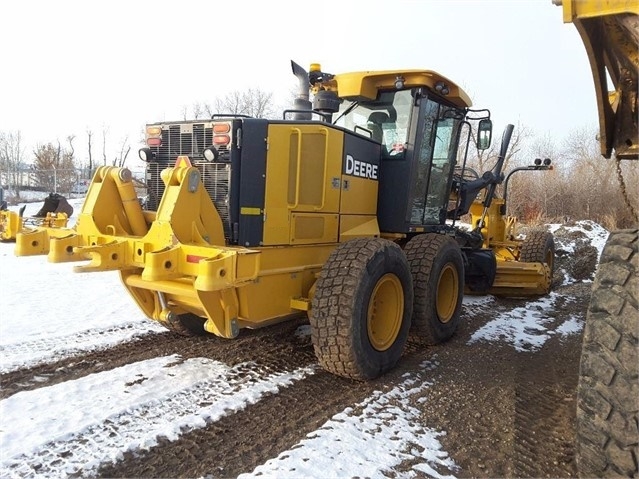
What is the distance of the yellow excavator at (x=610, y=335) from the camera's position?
218 centimetres

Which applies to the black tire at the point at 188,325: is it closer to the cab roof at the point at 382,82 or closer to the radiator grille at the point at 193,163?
the radiator grille at the point at 193,163

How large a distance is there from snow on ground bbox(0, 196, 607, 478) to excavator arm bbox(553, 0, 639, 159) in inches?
85.9

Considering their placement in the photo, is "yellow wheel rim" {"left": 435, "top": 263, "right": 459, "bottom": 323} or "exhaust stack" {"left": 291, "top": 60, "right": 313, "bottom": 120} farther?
"yellow wheel rim" {"left": 435, "top": 263, "right": 459, "bottom": 323}

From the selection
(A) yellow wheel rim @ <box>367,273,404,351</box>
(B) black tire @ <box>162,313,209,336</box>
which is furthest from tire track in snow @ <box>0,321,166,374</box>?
(A) yellow wheel rim @ <box>367,273,404,351</box>

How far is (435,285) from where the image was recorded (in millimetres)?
5160

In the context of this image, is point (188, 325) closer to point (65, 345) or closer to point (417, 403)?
point (65, 345)

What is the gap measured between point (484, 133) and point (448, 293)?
7.27 feet

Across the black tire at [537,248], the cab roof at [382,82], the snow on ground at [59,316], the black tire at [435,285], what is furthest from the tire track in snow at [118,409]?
the black tire at [537,248]

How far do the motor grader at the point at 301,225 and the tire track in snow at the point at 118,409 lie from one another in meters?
0.45

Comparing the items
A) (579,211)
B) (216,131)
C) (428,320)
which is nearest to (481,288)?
(428,320)

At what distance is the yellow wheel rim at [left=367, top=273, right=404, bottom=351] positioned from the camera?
14.6 feet

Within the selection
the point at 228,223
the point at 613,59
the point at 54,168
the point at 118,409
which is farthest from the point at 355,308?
the point at 54,168

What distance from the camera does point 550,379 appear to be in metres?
4.44

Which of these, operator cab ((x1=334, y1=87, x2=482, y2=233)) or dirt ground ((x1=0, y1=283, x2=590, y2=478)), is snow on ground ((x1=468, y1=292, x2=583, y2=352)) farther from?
operator cab ((x1=334, y1=87, x2=482, y2=233))
